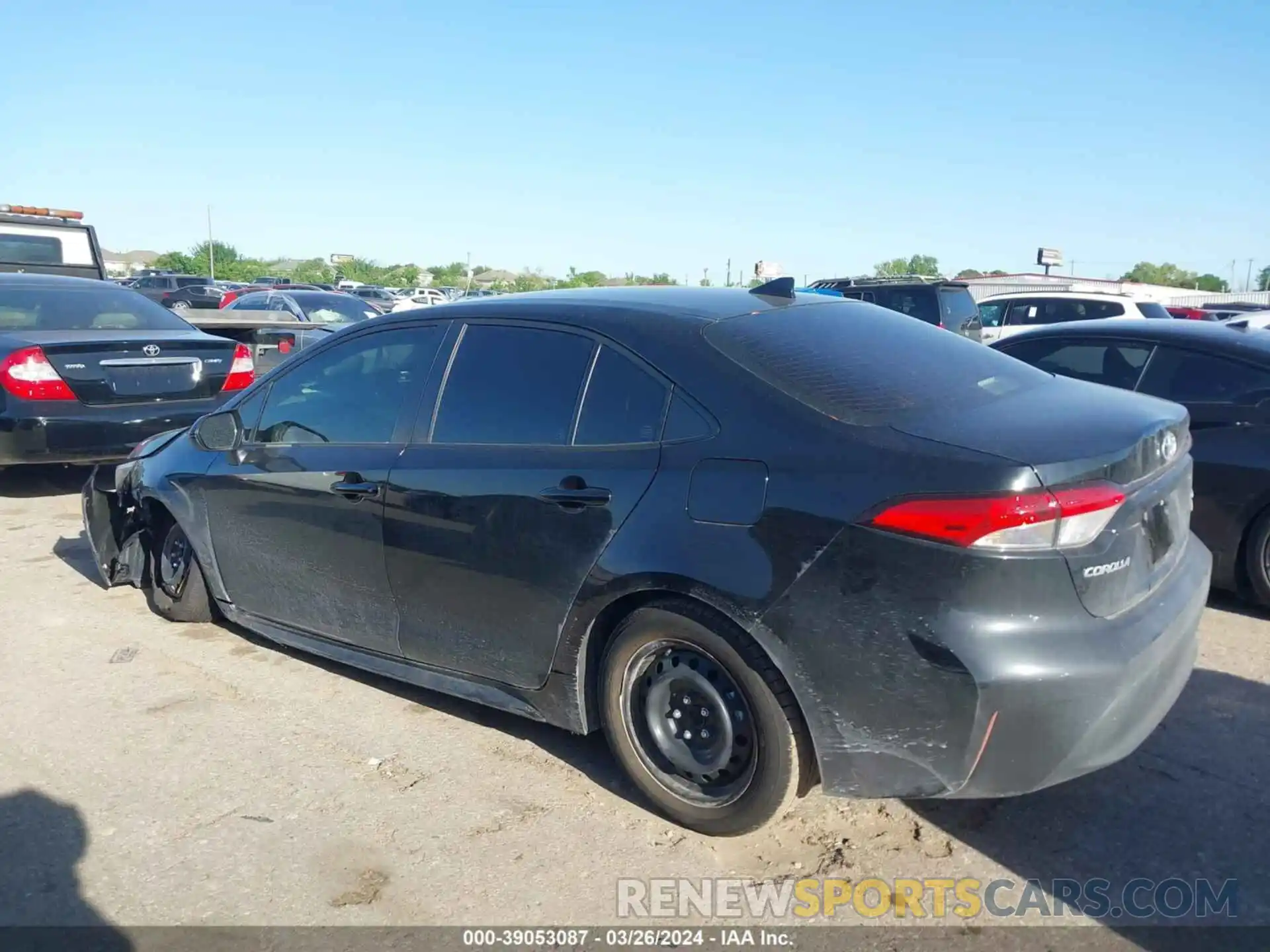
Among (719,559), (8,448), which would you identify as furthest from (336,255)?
(719,559)

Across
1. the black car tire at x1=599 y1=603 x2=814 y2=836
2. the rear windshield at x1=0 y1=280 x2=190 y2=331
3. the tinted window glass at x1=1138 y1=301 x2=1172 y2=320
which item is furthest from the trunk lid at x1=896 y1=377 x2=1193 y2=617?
the tinted window glass at x1=1138 y1=301 x2=1172 y2=320

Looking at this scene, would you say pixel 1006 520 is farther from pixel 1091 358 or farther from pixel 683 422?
pixel 1091 358

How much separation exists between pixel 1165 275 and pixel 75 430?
8381 centimetres

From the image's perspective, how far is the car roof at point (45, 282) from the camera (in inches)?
315

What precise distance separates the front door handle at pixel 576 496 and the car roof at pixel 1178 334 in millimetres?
3738

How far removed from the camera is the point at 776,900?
2906 millimetres

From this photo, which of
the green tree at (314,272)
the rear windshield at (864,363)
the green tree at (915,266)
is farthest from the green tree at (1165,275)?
the rear windshield at (864,363)

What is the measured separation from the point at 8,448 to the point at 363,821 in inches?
204

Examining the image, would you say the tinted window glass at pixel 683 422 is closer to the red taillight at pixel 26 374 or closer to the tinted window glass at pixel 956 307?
the red taillight at pixel 26 374

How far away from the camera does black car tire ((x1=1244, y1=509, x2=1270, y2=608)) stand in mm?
4910

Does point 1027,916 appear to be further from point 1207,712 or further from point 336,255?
point 336,255

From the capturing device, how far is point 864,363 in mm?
3309

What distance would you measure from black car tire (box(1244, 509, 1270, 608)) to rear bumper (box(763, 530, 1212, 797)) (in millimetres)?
2475

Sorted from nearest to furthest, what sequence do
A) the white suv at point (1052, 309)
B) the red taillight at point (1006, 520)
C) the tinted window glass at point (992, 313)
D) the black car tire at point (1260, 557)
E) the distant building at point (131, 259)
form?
the red taillight at point (1006, 520) → the black car tire at point (1260, 557) → the white suv at point (1052, 309) → the tinted window glass at point (992, 313) → the distant building at point (131, 259)
